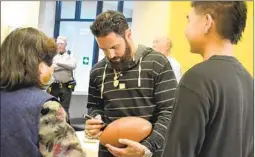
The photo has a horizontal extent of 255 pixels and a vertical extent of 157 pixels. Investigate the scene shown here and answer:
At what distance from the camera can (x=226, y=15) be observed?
39.5 inches

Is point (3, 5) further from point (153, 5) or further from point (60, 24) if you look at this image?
point (153, 5)

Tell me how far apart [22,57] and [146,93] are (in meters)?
0.62

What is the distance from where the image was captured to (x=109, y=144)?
146cm

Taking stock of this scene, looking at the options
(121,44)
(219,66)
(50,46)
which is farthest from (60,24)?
(219,66)

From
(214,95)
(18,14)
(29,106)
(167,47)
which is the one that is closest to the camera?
(214,95)

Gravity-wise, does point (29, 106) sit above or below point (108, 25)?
below

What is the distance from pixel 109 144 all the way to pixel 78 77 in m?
0.70

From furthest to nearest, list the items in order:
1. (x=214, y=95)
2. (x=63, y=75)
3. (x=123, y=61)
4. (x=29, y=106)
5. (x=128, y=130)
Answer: (x=63, y=75) → (x=123, y=61) → (x=128, y=130) → (x=29, y=106) → (x=214, y=95)

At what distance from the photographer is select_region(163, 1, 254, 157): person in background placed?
94cm

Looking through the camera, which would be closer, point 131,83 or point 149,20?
point 131,83

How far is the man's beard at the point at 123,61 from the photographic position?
1.55 meters

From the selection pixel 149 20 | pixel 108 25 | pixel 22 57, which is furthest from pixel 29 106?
pixel 149 20

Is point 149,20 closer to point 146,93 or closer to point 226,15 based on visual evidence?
point 146,93

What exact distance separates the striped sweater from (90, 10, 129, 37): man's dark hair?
14 cm
